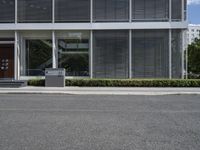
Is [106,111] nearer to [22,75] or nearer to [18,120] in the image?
[18,120]

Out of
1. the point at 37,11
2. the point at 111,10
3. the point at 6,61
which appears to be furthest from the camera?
the point at 6,61

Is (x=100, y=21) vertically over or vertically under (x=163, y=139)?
over

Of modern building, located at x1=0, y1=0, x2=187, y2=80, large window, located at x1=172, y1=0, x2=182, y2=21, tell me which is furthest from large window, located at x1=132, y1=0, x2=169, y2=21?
large window, located at x1=172, y1=0, x2=182, y2=21

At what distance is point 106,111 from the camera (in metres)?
12.4

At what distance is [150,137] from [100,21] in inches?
856

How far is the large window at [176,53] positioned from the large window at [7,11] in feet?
45.1

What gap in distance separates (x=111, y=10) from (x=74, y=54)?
16.0 ft

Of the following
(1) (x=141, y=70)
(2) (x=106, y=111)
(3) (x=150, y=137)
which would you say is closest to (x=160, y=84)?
(1) (x=141, y=70)

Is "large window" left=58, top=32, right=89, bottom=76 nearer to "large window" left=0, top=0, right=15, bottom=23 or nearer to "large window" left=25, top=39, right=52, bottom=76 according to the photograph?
"large window" left=25, top=39, right=52, bottom=76

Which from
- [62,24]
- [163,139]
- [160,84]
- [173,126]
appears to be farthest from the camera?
[62,24]

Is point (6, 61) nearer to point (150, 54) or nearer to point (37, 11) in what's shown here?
point (37, 11)

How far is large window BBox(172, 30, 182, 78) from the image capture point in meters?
28.3

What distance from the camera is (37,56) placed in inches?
1172

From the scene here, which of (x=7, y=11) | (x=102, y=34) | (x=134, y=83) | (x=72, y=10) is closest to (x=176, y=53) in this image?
(x=134, y=83)
